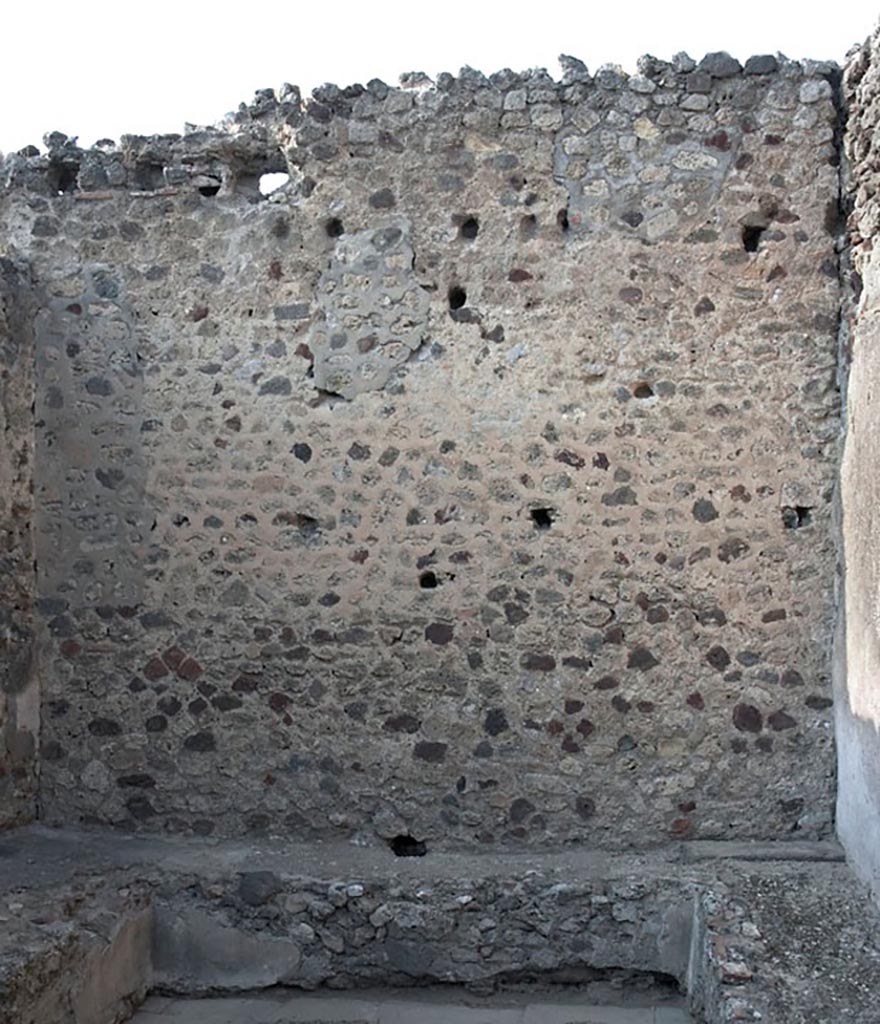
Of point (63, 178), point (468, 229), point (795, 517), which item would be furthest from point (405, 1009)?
point (63, 178)

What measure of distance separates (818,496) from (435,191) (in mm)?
2137

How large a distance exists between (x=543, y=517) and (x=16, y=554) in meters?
2.39

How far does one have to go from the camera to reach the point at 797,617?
522cm

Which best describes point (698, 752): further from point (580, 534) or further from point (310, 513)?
point (310, 513)

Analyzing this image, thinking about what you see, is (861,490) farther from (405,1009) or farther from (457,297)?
(405,1009)

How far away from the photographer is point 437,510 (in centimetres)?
541

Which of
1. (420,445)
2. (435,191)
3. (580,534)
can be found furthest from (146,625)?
(435,191)

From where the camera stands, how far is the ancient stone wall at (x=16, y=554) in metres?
5.44

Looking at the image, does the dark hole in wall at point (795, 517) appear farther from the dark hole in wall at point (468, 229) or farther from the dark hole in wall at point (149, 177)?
the dark hole in wall at point (149, 177)

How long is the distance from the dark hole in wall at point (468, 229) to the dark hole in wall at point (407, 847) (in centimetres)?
267

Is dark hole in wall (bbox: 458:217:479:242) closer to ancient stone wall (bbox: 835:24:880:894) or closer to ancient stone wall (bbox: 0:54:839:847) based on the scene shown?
ancient stone wall (bbox: 0:54:839:847)

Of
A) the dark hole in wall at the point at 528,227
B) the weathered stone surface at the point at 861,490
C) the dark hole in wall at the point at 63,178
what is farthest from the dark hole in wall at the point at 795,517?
the dark hole in wall at the point at 63,178

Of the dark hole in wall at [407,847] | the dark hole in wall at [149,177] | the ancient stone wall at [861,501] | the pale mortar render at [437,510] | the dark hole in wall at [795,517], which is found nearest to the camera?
the ancient stone wall at [861,501]

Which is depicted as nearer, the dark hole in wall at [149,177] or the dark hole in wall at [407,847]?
the dark hole in wall at [407,847]
